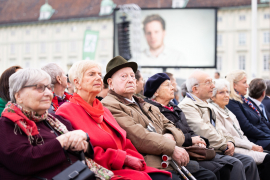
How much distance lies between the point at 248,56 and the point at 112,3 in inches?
934

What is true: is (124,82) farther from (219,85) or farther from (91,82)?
(219,85)

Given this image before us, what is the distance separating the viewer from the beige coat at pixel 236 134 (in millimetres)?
5285

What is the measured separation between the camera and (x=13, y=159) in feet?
8.16

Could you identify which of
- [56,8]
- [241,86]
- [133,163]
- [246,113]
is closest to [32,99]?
[133,163]

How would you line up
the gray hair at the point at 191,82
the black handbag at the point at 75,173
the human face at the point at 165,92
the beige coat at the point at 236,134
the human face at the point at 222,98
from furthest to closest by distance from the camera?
the human face at the point at 222,98, the gray hair at the point at 191,82, the beige coat at the point at 236,134, the human face at the point at 165,92, the black handbag at the point at 75,173

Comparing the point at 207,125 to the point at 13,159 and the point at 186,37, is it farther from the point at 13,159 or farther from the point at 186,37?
the point at 186,37

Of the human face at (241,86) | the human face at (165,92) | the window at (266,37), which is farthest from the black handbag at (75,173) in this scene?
the window at (266,37)

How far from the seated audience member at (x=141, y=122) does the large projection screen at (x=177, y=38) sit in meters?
13.2

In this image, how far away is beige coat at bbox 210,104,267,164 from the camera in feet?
17.3

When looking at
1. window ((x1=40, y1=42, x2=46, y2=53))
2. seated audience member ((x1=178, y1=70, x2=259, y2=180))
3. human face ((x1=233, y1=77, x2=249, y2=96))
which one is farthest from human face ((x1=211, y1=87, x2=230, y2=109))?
window ((x1=40, y1=42, x2=46, y2=53))

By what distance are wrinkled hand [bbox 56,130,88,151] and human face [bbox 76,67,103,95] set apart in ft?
2.49

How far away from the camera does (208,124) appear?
16.7 ft

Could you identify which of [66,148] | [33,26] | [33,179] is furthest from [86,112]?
[33,26]

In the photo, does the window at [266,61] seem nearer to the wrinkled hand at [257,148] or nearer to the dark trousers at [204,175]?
the wrinkled hand at [257,148]
